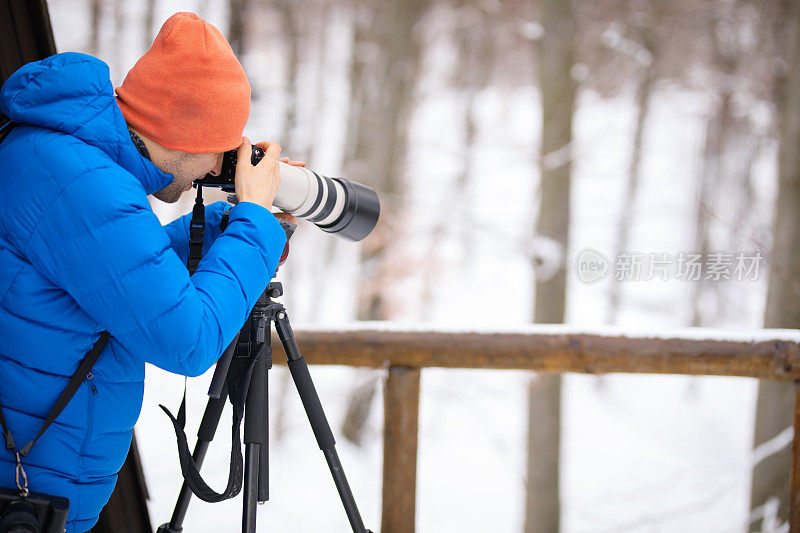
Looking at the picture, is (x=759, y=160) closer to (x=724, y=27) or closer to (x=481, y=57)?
(x=724, y=27)

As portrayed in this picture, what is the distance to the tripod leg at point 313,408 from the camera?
4.08ft

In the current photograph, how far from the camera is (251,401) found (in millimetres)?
1172

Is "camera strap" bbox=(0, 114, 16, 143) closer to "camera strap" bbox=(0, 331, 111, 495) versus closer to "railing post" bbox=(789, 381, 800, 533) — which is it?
"camera strap" bbox=(0, 331, 111, 495)

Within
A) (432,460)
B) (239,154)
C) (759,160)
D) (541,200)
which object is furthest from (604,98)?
(239,154)

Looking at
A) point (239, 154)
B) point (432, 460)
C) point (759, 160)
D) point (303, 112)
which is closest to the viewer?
point (239, 154)

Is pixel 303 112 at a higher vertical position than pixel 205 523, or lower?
higher

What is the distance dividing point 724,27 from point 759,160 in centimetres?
279

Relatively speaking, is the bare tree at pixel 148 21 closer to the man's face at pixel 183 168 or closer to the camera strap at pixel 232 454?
the man's face at pixel 183 168

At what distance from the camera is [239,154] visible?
42.1 inches

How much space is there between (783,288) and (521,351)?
2532 mm

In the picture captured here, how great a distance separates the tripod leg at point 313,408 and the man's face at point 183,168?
331 mm

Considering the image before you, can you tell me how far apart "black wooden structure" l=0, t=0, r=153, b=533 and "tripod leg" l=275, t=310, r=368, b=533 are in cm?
70

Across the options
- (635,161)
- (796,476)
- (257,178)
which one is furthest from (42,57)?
(635,161)

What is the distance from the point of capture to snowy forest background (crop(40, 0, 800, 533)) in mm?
4215
